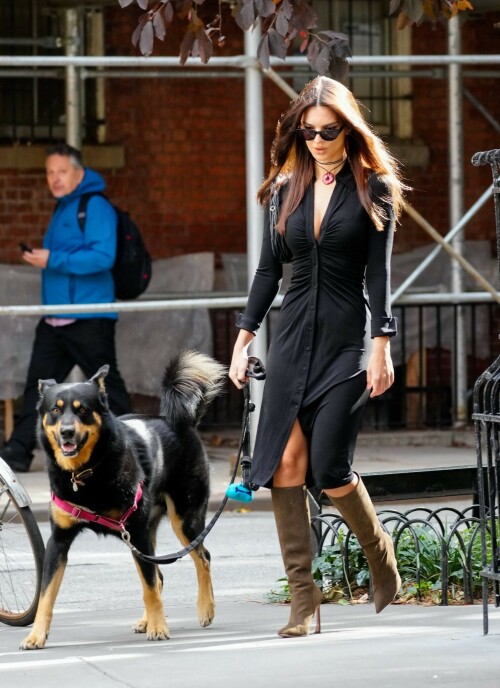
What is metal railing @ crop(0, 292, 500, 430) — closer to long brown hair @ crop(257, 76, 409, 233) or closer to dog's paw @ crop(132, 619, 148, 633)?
dog's paw @ crop(132, 619, 148, 633)

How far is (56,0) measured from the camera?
530 inches

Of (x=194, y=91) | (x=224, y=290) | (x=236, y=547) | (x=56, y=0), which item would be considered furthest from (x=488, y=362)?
(x=236, y=547)

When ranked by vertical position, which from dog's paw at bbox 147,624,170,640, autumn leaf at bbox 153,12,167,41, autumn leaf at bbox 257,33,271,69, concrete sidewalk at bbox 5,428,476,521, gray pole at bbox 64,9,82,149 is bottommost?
concrete sidewalk at bbox 5,428,476,521

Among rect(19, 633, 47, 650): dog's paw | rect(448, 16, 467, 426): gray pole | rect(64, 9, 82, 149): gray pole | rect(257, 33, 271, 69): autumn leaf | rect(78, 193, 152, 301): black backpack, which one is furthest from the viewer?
rect(64, 9, 82, 149): gray pole

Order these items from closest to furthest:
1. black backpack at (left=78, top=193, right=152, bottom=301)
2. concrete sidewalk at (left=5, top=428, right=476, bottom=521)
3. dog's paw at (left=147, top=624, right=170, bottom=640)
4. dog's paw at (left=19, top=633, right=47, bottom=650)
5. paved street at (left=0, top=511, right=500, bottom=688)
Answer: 1. paved street at (left=0, top=511, right=500, bottom=688)
2. dog's paw at (left=19, top=633, right=47, bottom=650)
3. dog's paw at (left=147, top=624, right=170, bottom=640)
4. concrete sidewalk at (left=5, top=428, right=476, bottom=521)
5. black backpack at (left=78, top=193, right=152, bottom=301)

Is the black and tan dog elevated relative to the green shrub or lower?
elevated

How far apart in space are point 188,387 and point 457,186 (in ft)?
22.8

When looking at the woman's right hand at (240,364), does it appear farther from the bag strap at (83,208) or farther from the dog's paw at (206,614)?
the bag strap at (83,208)

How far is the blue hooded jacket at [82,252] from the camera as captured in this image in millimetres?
10578

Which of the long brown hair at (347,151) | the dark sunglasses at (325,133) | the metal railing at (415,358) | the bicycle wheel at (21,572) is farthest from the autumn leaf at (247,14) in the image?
the metal railing at (415,358)

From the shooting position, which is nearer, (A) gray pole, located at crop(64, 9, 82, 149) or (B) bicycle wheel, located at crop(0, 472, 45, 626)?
(B) bicycle wheel, located at crop(0, 472, 45, 626)

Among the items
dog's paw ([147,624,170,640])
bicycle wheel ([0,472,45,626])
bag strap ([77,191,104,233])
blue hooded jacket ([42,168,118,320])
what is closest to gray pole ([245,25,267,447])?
blue hooded jacket ([42,168,118,320])

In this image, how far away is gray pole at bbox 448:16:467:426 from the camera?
12414 mm

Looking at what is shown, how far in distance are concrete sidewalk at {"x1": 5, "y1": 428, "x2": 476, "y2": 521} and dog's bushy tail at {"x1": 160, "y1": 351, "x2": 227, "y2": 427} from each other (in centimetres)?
362
